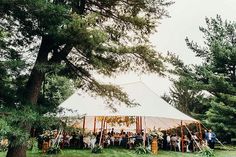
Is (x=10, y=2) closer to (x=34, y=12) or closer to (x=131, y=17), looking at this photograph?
(x=34, y=12)

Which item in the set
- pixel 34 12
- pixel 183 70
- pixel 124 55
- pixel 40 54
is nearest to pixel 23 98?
pixel 40 54

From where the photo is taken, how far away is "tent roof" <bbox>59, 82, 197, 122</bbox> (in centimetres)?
1606

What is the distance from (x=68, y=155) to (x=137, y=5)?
6.10m

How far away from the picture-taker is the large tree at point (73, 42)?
30.5 ft

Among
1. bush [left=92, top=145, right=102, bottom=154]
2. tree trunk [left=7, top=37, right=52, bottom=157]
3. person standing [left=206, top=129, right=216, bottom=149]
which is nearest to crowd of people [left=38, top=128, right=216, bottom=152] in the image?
person standing [left=206, top=129, right=216, bottom=149]

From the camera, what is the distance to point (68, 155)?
45.0 feet

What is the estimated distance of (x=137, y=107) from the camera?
16.3 metres

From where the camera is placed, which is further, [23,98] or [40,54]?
[40,54]

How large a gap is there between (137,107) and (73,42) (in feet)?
23.6

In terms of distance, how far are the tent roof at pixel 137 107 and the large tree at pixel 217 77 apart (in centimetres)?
556

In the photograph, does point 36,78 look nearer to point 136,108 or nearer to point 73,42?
point 73,42

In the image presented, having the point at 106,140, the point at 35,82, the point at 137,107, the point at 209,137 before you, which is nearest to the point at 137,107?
the point at 137,107

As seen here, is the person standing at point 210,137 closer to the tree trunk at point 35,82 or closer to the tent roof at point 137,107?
the tent roof at point 137,107

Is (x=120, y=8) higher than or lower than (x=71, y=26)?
higher
